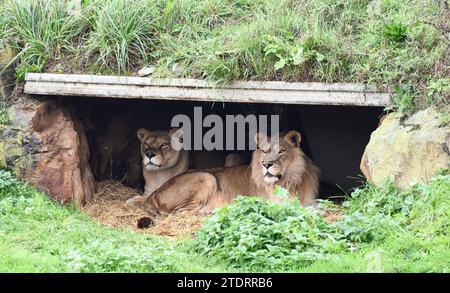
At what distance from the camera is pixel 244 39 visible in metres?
12.2

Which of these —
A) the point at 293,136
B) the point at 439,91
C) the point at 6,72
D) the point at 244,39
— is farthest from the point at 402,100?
the point at 6,72

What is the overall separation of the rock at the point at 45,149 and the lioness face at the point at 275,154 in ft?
7.90

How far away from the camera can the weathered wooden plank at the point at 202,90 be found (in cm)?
1170

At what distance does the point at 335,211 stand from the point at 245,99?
172 cm

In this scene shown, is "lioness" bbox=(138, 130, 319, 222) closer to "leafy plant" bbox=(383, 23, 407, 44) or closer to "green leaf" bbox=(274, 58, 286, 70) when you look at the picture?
"green leaf" bbox=(274, 58, 286, 70)

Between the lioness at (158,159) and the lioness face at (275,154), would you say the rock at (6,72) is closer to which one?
the lioness at (158,159)

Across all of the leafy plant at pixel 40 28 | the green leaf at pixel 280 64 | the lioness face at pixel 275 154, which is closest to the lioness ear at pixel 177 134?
the lioness face at pixel 275 154

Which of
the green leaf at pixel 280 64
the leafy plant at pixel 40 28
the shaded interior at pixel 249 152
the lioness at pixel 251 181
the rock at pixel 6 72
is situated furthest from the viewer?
the shaded interior at pixel 249 152

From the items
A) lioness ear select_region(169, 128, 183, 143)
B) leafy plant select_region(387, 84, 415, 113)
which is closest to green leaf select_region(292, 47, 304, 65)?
leafy plant select_region(387, 84, 415, 113)

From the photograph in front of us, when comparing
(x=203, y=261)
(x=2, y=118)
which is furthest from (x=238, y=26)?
(x=203, y=261)

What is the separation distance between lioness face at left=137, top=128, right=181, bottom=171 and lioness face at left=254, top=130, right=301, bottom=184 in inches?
61.2

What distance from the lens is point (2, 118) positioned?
1252cm

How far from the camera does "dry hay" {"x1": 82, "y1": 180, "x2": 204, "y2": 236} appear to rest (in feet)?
40.9

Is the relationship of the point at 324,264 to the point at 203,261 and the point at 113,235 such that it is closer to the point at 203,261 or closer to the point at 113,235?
the point at 203,261
